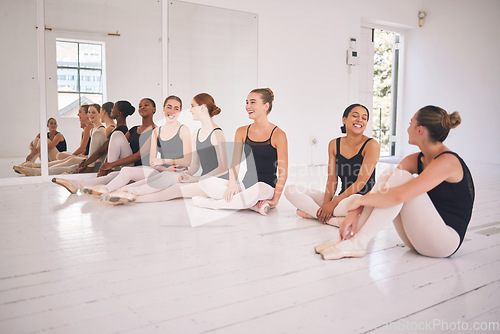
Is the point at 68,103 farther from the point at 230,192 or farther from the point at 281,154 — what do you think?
the point at 281,154

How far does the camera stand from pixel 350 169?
→ 2797mm

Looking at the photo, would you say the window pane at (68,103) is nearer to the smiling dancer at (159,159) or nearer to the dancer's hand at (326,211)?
the smiling dancer at (159,159)

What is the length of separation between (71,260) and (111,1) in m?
3.50

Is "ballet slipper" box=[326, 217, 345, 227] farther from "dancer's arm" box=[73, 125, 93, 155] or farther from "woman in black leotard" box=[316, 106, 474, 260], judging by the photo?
"dancer's arm" box=[73, 125, 93, 155]

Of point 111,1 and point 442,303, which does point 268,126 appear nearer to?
point 442,303

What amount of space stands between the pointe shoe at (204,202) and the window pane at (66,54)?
2.29 m

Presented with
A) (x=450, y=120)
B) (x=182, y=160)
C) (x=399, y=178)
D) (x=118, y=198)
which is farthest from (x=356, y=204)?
(x=182, y=160)

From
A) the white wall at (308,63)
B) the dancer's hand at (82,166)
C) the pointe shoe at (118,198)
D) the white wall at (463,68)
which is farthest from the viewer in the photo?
the white wall at (463,68)

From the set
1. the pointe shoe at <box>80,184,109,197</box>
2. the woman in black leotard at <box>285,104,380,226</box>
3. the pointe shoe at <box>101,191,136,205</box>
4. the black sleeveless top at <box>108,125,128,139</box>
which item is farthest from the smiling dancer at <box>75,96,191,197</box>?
the woman in black leotard at <box>285,104,380,226</box>

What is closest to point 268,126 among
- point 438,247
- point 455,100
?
point 438,247

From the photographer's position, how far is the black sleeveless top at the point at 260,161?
3.14 metres

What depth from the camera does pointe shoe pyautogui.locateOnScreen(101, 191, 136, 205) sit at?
10.8ft

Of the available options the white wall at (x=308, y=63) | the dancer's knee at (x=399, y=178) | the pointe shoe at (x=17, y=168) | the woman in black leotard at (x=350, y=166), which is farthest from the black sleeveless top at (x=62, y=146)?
the dancer's knee at (x=399, y=178)

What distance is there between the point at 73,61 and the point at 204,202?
2.39m
